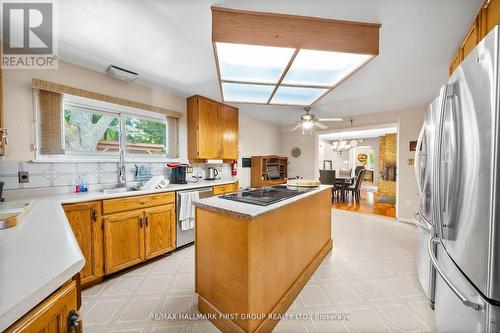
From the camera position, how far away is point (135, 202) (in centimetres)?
199

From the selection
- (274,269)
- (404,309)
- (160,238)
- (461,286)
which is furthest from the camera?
(160,238)

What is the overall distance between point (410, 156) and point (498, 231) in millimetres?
3829

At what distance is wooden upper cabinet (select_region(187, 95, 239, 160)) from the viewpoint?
300 cm

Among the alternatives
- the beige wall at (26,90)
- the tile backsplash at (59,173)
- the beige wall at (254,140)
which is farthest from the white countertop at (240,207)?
the beige wall at (254,140)

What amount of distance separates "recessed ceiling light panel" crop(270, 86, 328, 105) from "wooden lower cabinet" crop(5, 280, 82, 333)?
232 centimetres

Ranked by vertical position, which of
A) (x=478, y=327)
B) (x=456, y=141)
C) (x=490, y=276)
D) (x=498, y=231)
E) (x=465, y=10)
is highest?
(x=465, y=10)

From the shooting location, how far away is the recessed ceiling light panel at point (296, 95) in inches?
91.1

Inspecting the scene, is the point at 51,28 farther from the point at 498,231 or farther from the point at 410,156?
the point at 410,156

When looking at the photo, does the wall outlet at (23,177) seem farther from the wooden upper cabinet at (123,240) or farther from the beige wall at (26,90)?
the wooden upper cabinet at (123,240)

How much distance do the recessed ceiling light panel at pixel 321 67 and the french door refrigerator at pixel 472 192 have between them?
787mm

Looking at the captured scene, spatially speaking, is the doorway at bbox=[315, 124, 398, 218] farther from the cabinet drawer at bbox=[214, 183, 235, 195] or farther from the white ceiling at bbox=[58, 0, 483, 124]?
the cabinet drawer at bbox=[214, 183, 235, 195]

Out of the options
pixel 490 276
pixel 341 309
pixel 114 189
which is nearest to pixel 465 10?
pixel 490 276

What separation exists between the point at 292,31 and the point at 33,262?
1818 millimetres

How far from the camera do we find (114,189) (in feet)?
7.32
